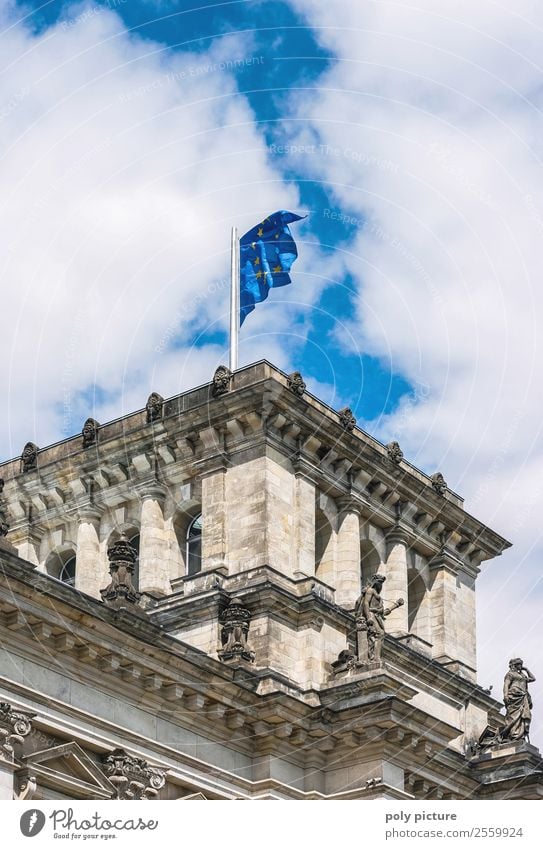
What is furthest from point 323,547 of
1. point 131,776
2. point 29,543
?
point 131,776

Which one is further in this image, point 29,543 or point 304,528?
point 29,543

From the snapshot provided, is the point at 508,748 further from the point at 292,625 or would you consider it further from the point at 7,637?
the point at 7,637

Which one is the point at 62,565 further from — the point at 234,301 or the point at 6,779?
the point at 6,779

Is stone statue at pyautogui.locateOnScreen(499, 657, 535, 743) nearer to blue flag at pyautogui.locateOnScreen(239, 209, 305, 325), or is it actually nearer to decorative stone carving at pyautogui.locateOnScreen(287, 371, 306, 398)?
decorative stone carving at pyautogui.locateOnScreen(287, 371, 306, 398)

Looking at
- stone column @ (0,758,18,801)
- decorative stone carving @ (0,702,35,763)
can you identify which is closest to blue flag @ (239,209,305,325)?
decorative stone carving @ (0,702,35,763)

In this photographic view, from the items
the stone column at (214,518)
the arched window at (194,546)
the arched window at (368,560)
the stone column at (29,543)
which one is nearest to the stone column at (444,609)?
the arched window at (368,560)

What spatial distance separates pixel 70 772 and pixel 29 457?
16.1 m

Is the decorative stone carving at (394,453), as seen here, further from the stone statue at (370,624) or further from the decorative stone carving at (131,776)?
the decorative stone carving at (131,776)

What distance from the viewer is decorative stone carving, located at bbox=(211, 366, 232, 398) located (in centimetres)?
4297

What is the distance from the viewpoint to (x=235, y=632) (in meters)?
38.8

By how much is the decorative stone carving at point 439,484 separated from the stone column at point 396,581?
1.99 metres

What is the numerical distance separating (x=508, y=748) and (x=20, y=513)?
15.1 meters
